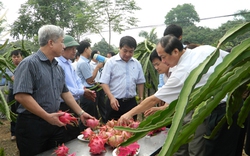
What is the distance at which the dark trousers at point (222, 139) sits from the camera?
60.7 inches

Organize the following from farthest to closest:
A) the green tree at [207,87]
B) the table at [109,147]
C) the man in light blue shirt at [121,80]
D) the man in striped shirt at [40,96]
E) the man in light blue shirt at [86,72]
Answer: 1. the man in light blue shirt at [86,72]
2. the man in light blue shirt at [121,80]
3. the man in striped shirt at [40,96]
4. the table at [109,147]
5. the green tree at [207,87]

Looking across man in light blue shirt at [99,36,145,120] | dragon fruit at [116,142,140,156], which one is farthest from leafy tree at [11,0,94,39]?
dragon fruit at [116,142,140,156]

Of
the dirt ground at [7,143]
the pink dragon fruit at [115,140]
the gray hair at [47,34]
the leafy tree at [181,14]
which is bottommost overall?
the dirt ground at [7,143]

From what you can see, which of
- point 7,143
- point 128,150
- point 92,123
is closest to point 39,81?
point 92,123

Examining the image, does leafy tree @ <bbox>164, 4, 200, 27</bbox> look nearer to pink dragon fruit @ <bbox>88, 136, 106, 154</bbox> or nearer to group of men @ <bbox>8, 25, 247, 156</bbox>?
group of men @ <bbox>8, 25, 247, 156</bbox>

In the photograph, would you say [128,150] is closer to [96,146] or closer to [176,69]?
[96,146]

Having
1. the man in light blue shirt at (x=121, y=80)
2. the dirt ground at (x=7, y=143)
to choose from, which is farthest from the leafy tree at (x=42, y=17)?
the man in light blue shirt at (x=121, y=80)

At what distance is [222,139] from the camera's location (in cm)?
157

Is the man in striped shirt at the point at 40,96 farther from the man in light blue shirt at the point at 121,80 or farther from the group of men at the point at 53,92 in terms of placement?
the man in light blue shirt at the point at 121,80

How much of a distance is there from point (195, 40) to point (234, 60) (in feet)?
49.5

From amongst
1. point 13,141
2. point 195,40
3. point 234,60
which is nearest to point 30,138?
point 234,60

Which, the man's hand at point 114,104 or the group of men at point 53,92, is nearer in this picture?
the group of men at point 53,92

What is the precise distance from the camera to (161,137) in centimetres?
154

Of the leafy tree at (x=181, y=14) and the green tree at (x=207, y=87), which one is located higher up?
the leafy tree at (x=181, y=14)
